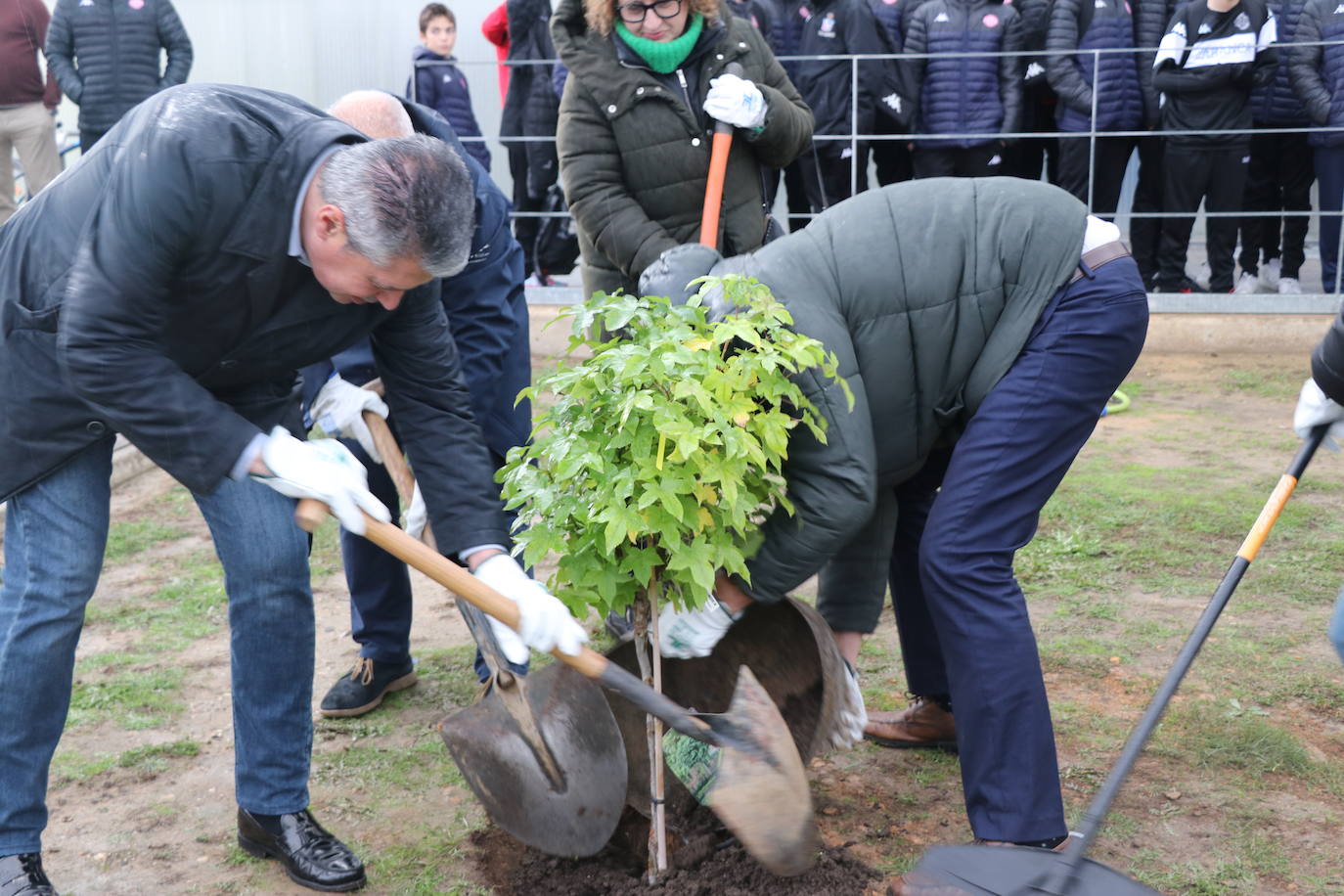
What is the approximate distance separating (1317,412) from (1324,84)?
213 inches

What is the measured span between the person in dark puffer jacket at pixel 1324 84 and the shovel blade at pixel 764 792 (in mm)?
6129

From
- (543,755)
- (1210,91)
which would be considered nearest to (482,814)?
(543,755)

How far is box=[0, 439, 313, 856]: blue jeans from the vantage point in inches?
107

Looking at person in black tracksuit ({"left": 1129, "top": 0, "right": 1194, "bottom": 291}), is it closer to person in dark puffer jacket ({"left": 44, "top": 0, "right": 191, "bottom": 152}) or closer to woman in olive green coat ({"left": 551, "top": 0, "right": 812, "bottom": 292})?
woman in olive green coat ({"left": 551, "top": 0, "right": 812, "bottom": 292})

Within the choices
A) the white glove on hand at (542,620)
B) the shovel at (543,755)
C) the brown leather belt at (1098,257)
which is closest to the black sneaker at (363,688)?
the shovel at (543,755)

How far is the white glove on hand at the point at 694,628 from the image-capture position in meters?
2.87

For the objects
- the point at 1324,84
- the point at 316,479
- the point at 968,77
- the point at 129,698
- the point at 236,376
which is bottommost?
the point at 129,698

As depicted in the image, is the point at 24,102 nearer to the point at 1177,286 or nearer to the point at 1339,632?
the point at 1177,286

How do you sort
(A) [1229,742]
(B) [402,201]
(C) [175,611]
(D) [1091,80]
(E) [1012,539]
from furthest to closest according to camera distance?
(D) [1091,80], (C) [175,611], (A) [1229,742], (E) [1012,539], (B) [402,201]

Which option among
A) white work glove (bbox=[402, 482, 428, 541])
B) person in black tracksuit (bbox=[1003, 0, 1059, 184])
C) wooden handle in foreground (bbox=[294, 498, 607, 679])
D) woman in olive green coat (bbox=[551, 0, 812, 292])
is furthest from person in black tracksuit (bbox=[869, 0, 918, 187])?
wooden handle in foreground (bbox=[294, 498, 607, 679])

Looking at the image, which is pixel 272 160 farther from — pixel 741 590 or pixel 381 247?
pixel 741 590

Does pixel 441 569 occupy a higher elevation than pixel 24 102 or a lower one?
lower

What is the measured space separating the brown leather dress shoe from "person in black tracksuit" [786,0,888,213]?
183 inches

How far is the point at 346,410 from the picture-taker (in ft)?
11.7
